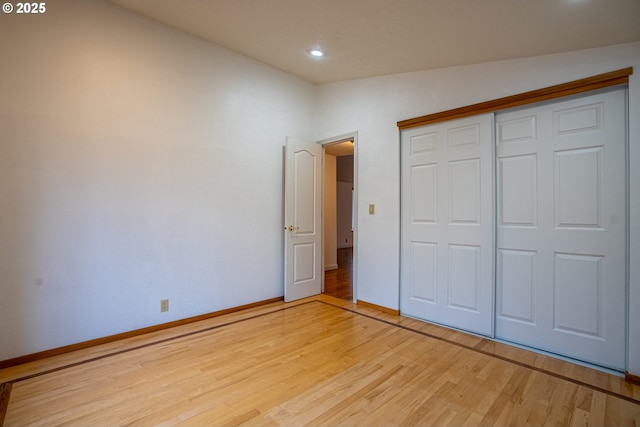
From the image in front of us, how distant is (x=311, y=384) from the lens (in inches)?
83.2

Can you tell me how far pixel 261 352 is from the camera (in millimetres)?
2602

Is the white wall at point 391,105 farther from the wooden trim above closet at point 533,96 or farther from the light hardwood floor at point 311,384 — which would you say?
the light hardwood floor at point 311,384

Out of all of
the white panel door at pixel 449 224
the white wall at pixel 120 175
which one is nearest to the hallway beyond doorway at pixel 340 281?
the white panel door at pixel 449 224

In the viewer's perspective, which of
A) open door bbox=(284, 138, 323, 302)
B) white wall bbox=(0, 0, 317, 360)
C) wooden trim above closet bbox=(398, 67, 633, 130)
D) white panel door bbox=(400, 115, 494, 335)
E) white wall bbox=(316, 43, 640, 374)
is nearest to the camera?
wooden trim above closet bbox=(398, 67, 633, 130)

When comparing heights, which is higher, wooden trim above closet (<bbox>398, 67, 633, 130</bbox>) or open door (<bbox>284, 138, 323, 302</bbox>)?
wooden trim above closet (<bbox>398, 67, 633, 130</bbox>)

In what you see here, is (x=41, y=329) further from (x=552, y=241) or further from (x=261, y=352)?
(x=552, y=241)

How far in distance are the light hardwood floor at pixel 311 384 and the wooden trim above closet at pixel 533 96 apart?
2198 mm

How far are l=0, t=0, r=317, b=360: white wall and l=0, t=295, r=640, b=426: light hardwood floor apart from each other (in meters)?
0.44

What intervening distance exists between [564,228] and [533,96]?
1.17m

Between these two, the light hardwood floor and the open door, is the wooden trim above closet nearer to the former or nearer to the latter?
the open door

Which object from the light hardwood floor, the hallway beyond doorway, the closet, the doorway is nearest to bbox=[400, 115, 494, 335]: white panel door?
the closet

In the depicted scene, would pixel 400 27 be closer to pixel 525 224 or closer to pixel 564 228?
pixel 525 224

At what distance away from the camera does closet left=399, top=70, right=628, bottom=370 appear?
7.57 feet

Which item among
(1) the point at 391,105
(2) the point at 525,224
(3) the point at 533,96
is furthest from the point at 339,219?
(3) the point at 533,96
